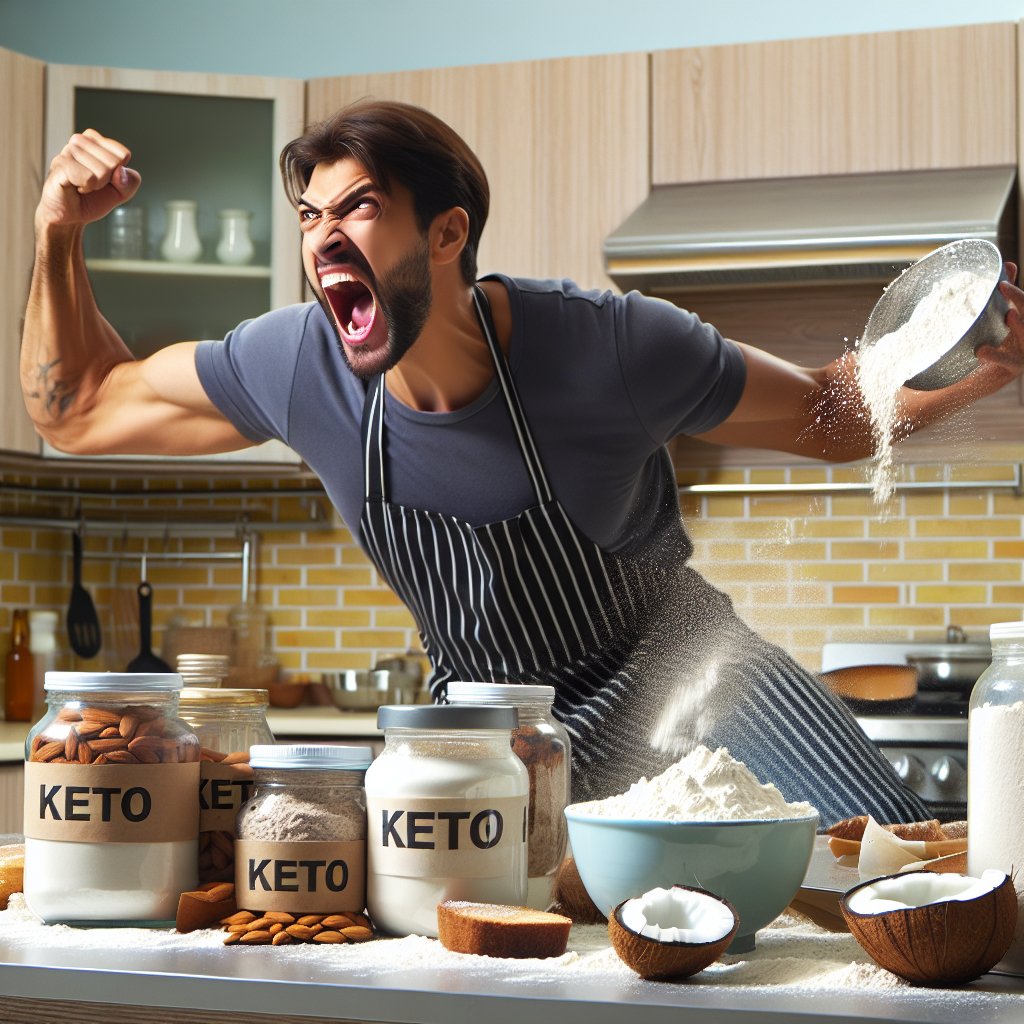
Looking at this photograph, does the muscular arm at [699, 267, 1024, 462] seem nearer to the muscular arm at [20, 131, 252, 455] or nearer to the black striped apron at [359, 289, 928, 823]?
the black striped apron at [359, 289, 928, 823]

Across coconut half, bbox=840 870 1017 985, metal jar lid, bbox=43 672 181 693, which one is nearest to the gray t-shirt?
metal jar lid, bbox=43 672 181 693

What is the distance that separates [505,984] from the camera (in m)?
0.58

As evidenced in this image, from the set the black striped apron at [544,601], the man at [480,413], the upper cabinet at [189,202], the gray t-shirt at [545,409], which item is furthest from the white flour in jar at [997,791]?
the upper cabinet at [189,202]

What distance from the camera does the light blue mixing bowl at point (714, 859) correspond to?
671 millimetres

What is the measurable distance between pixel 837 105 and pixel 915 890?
83.4 inches

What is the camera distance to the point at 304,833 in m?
0.69

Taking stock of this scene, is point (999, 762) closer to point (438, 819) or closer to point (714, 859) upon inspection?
point (714, 859)

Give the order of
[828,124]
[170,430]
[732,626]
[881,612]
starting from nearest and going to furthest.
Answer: [732,626] < [170,430] < [828,124] < [881,612]

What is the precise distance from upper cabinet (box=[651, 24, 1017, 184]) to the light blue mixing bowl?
2025 mm

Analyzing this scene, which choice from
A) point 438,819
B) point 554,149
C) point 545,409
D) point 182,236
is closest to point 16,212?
point 182,236

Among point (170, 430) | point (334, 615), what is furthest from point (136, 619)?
point (170, 430)

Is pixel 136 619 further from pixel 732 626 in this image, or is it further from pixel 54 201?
pixel 732 626

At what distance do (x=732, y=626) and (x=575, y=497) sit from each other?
26 centimetres

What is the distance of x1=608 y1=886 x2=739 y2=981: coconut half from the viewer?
0.58 metres
